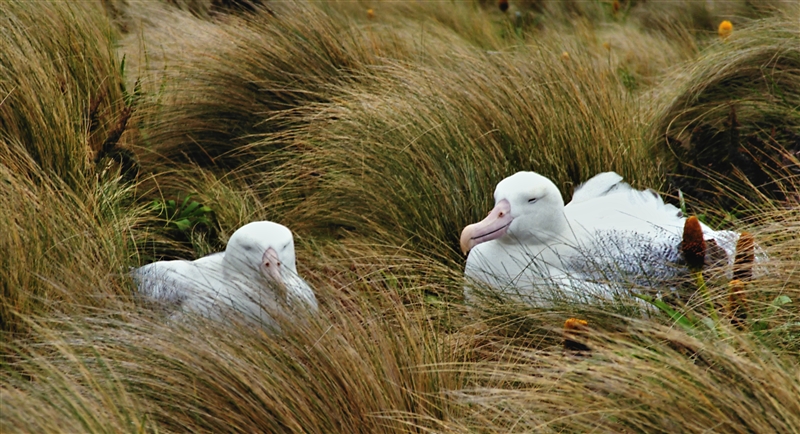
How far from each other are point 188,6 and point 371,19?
48.0 inches

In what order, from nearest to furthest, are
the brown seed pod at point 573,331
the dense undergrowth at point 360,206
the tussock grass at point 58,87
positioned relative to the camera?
the dense undergrowth at point 360,206 < the brown seed pod at point 573,331 < the tussock grass at point 58,87

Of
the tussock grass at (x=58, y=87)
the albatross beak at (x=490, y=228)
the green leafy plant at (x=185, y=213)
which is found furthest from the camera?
the green leafy plant at (x=185, y=213)

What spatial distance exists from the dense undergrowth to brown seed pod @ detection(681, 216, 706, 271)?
134 millimetres

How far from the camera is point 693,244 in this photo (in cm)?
260

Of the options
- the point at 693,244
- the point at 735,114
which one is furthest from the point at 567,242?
the point at 735,114

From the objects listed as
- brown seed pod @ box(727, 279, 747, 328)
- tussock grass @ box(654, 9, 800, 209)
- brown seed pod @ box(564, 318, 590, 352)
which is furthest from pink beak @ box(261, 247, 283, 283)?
tussock grass @ box(654, 9, 800, 209)

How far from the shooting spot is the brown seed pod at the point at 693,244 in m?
2.57

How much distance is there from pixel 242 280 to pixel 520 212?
871 mm

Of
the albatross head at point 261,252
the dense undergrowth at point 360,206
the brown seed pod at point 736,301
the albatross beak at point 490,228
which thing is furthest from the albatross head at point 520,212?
the brown seed pod at point 736,301

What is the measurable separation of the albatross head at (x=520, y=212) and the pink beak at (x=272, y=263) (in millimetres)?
579

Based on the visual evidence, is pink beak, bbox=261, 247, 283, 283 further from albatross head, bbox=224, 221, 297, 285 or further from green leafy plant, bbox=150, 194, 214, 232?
green leafy plant, bbox=150, 194, 214, 232

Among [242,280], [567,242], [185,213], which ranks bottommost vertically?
[185,213]

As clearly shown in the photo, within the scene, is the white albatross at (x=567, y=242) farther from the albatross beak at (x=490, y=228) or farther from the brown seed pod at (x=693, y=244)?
the brown seed pod at (x=693, y=244)

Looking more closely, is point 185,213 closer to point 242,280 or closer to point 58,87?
point 58,87
